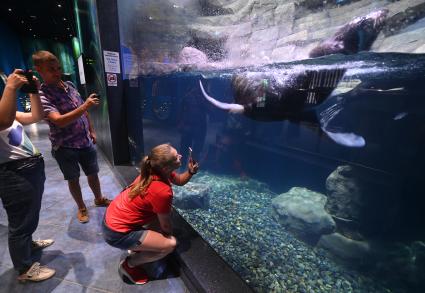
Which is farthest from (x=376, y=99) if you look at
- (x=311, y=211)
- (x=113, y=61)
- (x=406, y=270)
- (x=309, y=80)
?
(x=113, y=61)

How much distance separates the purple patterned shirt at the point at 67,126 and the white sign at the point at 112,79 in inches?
82.9

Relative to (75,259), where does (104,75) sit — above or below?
above

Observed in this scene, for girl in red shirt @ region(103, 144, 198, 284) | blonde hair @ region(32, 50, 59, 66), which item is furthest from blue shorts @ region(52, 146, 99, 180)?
girl in red shirt @ region(103, 144, 198, 284)

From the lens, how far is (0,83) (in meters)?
1.58

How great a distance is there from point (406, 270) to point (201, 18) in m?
6.21

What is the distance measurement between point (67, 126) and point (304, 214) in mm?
4422

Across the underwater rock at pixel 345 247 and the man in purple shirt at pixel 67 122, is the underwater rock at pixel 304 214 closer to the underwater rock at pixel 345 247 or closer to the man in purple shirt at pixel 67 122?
the underwater rock at pixel 345 247

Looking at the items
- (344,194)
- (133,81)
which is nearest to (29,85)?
(133,81)

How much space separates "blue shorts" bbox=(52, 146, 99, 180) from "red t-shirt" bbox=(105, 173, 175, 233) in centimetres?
115

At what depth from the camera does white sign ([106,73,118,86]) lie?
15.3ft

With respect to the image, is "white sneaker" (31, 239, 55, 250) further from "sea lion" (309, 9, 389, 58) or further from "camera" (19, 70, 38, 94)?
"sea lion" (309, 9, 389, 58)

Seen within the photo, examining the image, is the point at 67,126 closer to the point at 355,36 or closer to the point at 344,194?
the point at 355,36

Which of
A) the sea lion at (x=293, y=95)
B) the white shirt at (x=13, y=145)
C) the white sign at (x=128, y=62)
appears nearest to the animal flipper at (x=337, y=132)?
the sea lion at (x=293, y=95)

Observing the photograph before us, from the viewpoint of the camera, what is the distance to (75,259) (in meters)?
2.38
